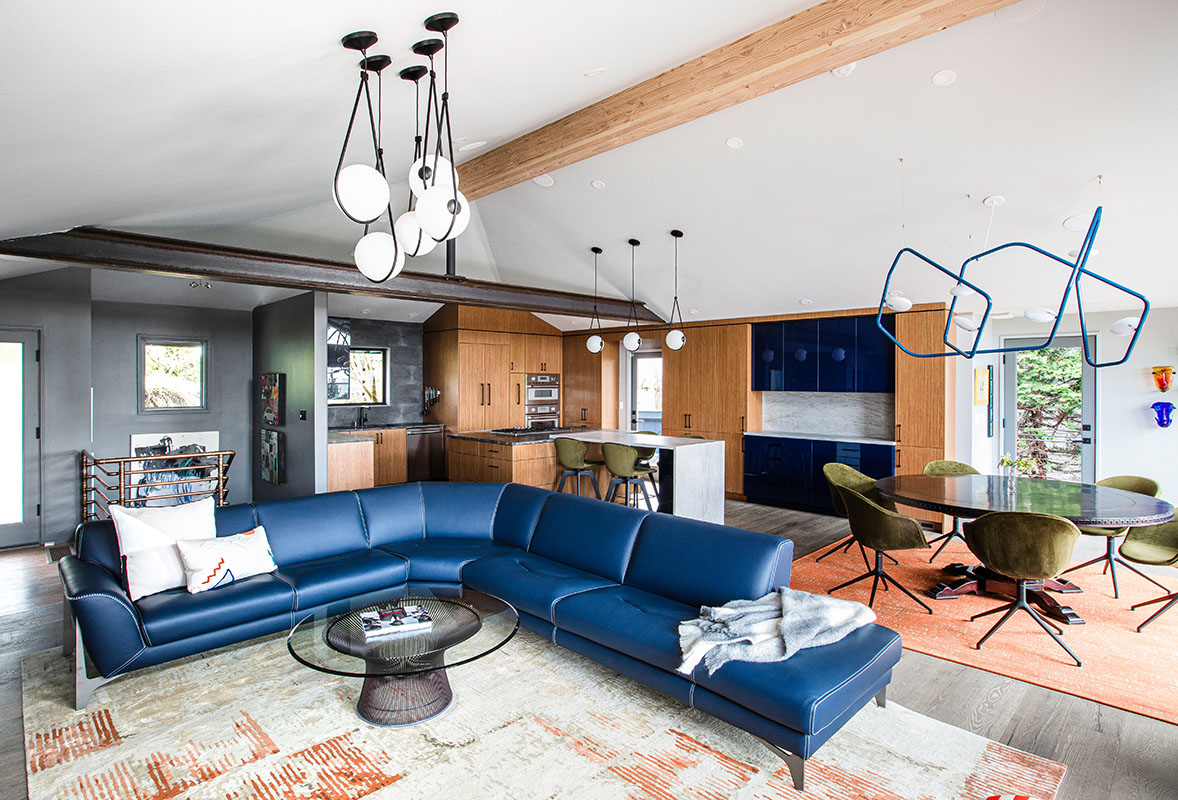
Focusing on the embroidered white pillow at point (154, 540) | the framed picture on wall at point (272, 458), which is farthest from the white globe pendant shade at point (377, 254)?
the framed picture on wall at point (272, 458)

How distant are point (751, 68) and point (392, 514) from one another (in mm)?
3423

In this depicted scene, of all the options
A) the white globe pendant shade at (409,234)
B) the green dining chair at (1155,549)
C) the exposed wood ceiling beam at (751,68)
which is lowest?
the green dining chair at (1155,549)

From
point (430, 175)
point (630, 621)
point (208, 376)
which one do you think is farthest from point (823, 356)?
point (208, 376)

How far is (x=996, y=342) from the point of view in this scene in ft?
26.0

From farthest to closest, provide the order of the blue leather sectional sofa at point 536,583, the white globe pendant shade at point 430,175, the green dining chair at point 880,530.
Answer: the green dining chair at point 880,530, the blue leather sectional sofa at point 536,583, the white globe pendant shade at point 430,175

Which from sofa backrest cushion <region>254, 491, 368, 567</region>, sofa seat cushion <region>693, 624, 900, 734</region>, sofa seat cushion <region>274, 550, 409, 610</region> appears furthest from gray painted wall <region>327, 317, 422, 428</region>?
sofa seat cushion <region>693, 624, 900, 734</region>

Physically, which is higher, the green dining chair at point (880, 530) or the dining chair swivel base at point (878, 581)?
the green dining chair at point (880, 530)

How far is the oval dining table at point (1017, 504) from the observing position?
355cm

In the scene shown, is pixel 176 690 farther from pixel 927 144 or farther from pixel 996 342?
pixel 996 342

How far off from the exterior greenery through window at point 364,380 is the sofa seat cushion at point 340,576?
16.8 feet

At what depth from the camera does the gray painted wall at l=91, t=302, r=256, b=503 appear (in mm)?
6883

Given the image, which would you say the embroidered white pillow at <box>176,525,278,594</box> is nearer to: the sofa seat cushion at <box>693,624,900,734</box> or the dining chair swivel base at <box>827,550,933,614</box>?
the sofa seat cushion at <box>693,624,900,734</box>

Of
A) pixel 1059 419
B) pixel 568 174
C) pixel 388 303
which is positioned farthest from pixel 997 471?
pixel 388 303

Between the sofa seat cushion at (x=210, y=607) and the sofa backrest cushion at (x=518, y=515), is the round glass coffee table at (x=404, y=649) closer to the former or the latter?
the sofa seat cushion at (x=210, y=607)
